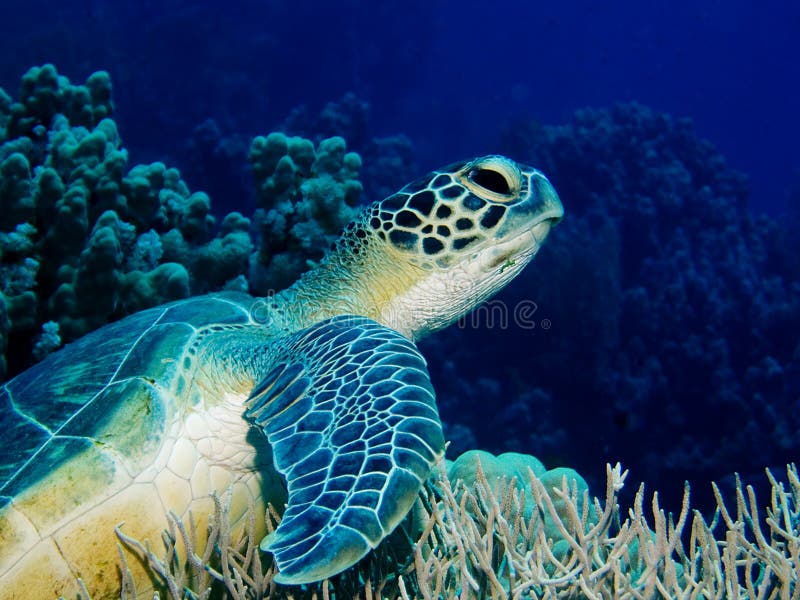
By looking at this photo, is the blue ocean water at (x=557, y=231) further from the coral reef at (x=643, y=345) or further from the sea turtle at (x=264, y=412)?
the sea turtle at (x=264, y=412)

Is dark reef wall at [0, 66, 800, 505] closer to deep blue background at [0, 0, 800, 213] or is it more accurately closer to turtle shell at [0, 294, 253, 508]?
turtle shell at [0, 294, 253, 508]

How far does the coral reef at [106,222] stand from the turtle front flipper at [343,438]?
1.61 metres

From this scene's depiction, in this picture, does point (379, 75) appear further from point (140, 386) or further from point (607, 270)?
point (140, 386)

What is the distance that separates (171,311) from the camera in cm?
184

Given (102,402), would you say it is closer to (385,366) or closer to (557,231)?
(385,366)

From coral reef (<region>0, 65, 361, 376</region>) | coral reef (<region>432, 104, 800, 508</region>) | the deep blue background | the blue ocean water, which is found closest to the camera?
coral reef (<region>0, 65, 361, 376</region>)

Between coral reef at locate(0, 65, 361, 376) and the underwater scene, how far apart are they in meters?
0.02

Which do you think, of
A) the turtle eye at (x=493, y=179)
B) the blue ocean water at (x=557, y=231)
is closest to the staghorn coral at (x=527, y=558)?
the turtle eye at (x=493, y=179)

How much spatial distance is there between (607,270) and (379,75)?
16.4 metres

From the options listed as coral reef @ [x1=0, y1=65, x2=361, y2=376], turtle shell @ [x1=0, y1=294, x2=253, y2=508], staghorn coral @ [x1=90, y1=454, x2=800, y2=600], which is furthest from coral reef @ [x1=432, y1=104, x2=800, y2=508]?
turtle shell @ [x1=0, y1=294, x2=253, y2=508]

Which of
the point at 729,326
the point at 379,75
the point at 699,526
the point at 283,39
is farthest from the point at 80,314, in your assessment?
the point at 379,75

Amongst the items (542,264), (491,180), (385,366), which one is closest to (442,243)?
(491,180)

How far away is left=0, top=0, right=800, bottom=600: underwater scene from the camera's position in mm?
1217

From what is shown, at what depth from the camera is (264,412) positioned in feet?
4.48
